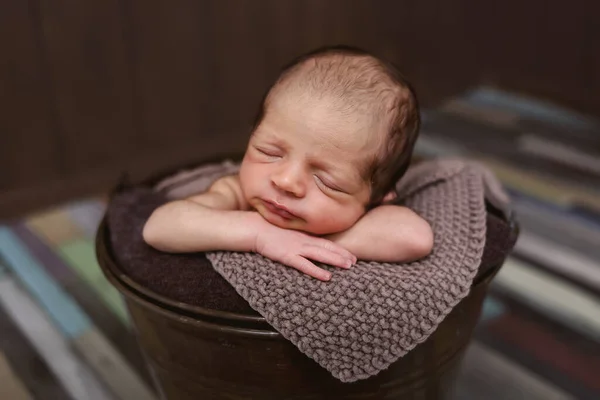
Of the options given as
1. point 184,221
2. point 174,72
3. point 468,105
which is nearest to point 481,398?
point 184,221

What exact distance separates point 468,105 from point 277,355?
5.79ft

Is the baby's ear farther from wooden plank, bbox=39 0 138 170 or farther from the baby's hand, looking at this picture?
wooden plank, bbox=39 0 138 170

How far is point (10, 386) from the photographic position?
1.01 meters

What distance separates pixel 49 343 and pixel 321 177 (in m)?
0.67

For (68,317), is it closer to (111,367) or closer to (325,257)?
(111,367)

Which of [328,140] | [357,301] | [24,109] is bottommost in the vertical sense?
[24,109]

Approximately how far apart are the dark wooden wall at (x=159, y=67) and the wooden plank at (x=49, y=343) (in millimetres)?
325

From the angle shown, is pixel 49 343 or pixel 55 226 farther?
pixel 55 226

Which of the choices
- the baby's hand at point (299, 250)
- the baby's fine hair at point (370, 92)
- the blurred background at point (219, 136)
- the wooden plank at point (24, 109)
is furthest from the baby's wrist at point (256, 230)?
the wooden plank at point (24, 109)

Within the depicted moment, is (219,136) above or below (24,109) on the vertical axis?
below

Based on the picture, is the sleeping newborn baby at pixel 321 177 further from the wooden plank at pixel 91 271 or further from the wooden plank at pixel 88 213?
the wooden plank at pixel 88 213

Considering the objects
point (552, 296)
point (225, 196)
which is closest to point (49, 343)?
point (225, 196)

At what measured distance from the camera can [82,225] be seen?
1.45 metres

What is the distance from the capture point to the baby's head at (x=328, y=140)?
27.2 inches
